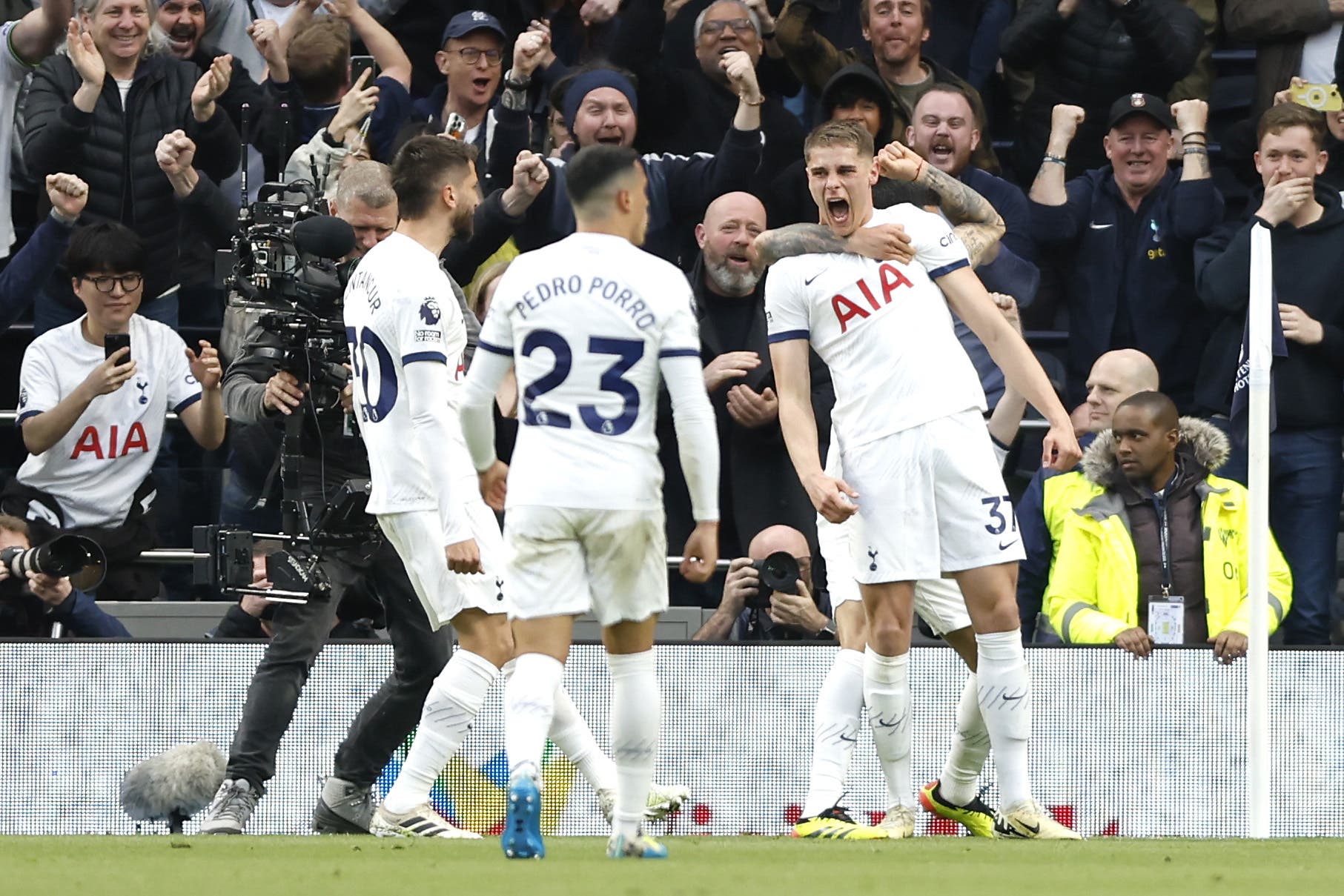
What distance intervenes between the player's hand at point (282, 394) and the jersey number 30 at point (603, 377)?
236 centimetres

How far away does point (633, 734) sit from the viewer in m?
6.41

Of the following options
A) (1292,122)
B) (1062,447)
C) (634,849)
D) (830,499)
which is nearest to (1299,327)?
(1292,122)

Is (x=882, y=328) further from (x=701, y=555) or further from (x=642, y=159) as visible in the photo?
(x=642, y=159)

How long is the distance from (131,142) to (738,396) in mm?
3775

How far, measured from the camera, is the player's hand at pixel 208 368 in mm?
10031

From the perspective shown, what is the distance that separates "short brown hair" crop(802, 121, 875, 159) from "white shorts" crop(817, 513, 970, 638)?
1.42 m

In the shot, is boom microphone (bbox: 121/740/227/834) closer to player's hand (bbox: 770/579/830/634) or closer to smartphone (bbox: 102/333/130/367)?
smartphone (bbox: 102/333/130/367)

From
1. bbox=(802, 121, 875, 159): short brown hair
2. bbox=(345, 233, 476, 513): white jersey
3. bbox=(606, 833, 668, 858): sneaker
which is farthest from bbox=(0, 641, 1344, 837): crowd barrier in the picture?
bbox=(606, 833, 668, 858): sneaker

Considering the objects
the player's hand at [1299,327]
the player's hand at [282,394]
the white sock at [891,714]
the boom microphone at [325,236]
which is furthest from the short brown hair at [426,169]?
the player's hand at [1299,327]

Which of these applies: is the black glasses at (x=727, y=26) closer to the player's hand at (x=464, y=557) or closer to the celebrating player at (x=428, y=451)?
the celebrating player at (x=428, y=451)

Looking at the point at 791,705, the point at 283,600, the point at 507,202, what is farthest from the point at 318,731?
the point at 507,202

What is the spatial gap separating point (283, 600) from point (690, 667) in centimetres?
201

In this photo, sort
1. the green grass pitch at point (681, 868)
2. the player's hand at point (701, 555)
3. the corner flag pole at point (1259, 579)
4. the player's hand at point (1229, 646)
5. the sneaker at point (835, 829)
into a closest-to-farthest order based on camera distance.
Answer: the green grass pitch at point (681, 868)
the player's hand at point (701, 555)
the sneaker at point (835, 829)
the corner flag pole at point (1259, 579)
the player's hand at point (1229, 646)

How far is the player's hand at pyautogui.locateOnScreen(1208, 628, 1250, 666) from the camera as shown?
9320mm
